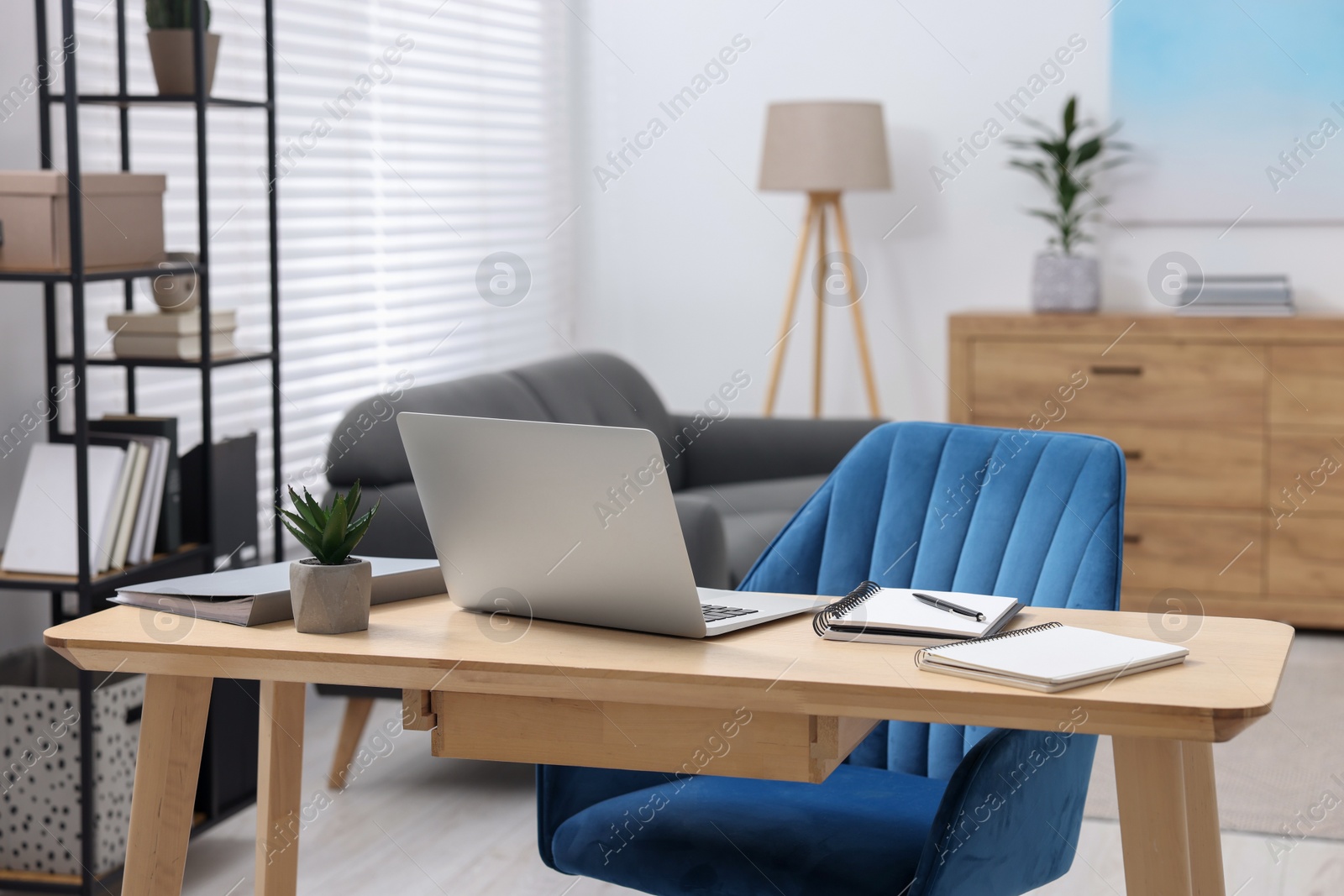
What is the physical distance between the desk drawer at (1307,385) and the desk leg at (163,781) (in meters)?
3.36

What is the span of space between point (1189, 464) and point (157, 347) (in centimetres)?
294

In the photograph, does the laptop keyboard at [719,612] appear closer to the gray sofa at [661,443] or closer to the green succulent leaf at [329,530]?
the green succulent leaf at [329,530]

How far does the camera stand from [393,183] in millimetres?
4016

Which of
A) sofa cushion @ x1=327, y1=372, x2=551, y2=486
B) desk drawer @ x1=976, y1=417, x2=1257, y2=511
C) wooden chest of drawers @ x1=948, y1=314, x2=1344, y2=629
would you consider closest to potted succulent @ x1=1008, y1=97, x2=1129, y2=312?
wooden chest of drawers @ x1=948, y1=314, x2=1344, y2=629

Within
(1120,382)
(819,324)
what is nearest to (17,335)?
(819,324)

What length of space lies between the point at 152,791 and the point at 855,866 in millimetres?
786

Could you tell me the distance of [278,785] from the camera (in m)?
1.80

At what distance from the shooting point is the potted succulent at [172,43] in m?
2.59

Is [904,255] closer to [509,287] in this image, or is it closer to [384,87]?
[509,287]

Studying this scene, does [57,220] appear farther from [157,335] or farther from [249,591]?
[249,591]

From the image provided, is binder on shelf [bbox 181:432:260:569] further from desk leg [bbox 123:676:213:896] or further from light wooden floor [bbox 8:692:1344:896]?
desk leg [bbox 123:676:213:896]

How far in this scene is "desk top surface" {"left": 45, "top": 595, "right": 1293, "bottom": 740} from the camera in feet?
4.06

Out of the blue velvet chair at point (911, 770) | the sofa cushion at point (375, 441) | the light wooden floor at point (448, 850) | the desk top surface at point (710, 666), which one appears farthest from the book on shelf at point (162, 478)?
the blue velvet chair at point (911, 770)

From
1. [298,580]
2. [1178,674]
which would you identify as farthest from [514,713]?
[1178,674]
